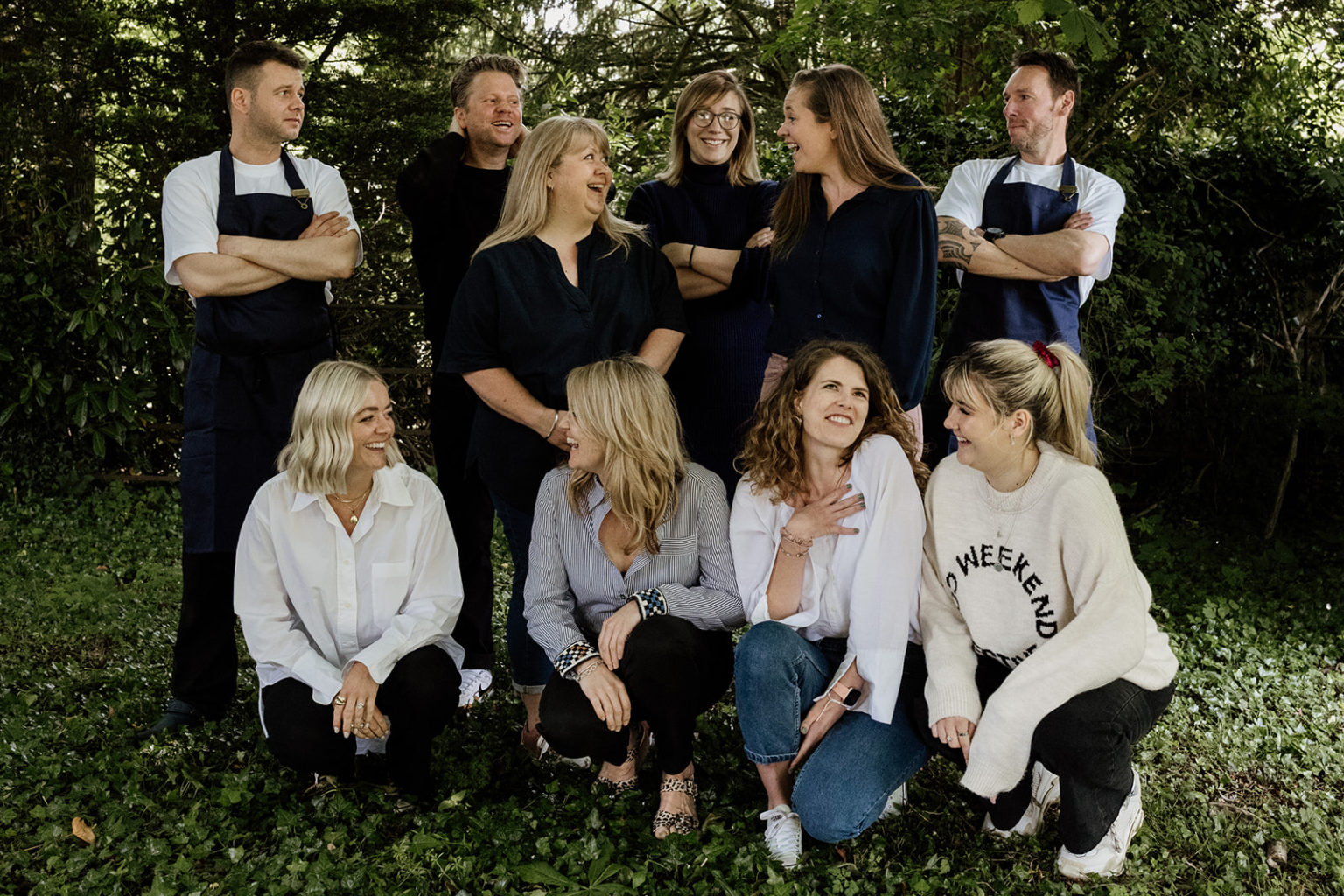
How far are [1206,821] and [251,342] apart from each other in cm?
308

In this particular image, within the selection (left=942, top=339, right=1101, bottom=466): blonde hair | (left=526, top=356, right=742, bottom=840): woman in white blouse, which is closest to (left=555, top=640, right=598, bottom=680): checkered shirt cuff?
(left=526, top=356, right=742, bottom=840): woman in white blouse

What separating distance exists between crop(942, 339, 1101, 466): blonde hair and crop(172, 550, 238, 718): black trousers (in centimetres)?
232

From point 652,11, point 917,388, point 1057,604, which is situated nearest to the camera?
point 1057,604

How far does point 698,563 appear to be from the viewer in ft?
9.77

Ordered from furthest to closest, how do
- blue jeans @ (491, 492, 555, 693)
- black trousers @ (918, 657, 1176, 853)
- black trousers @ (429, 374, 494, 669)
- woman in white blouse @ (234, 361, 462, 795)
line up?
Answer: black trousers @ (429, 374, 494, 669) < blue jeans @ (491, 492, 555, 693) < woman in white blouse @ (234, 361, 462, 795) < black trousers @ (918, 657, 1176, 853)

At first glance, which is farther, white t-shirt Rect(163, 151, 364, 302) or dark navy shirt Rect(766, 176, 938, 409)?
white t-shirt Rect(163, 151, 364, 302)

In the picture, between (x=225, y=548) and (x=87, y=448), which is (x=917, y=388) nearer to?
(x=225, y=548)

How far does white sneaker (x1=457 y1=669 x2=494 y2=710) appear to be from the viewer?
3.60 m

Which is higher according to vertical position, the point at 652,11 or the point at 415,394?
the point at 652,11

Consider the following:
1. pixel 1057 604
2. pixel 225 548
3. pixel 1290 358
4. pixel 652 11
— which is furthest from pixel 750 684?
pixel 652 11

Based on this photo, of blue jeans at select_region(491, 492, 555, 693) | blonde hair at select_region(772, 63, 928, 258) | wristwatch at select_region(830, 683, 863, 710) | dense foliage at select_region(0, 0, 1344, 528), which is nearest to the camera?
wristwatch at select_region(830, 683, 863, 710)

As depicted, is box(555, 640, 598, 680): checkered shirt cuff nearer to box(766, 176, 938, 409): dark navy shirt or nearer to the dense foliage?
box(766, 176, 938, 409): dark navy shirt

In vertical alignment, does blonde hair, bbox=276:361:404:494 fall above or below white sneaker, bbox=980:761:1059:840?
above

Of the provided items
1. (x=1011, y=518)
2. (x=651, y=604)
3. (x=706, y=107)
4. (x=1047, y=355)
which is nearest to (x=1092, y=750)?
(x=1011, y=518)
